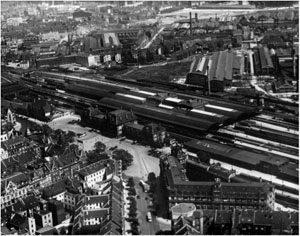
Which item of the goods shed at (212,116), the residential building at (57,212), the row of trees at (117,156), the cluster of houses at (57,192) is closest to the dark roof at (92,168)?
the cluster of houses at (57,192)

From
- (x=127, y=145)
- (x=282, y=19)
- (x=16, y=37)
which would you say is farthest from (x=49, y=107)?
(x=282, y=19)

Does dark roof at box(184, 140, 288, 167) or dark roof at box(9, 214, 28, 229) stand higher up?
dark roof at box(184, 140, 288, 167)

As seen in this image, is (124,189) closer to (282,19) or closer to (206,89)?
(206,89)

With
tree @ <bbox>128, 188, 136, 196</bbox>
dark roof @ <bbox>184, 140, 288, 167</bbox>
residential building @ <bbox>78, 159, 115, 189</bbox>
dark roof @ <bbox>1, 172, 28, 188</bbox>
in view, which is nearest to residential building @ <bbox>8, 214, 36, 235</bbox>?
dark roof @ <bbox>1, 172, 28, 188</bbox>

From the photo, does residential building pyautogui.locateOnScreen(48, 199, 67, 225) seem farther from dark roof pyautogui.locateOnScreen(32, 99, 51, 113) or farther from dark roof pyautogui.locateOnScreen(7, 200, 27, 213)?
dark roof pyautogui.locateOnScreen(32, 99, 51, 113)

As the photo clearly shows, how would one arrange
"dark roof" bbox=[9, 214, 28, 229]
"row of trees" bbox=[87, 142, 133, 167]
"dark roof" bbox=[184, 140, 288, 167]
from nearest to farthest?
"dark roof" bbox=[9, 214, 28, 229], "dark roof" bbox=[184, 140, 288, 167], "row of trees" bbox=[87, 142, 133, 167]

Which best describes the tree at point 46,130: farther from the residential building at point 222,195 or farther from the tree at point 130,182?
the residential building at point 222,195
